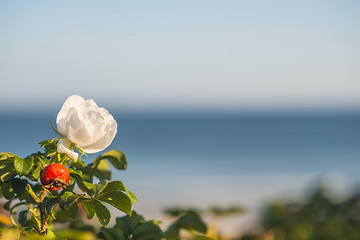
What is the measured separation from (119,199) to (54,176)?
14 cm

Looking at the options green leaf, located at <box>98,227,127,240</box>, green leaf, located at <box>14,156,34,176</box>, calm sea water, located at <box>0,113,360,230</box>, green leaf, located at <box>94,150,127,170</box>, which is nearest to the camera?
green leaf, located at <box>14,156,34,176</box>

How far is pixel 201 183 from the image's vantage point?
1853 centimetres

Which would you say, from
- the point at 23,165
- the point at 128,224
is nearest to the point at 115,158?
the point at 128,224

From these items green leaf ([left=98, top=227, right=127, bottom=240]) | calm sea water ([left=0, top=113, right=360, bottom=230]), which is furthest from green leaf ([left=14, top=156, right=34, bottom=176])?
calm sea water ([left=0, top=113, right=360, bottom=230])

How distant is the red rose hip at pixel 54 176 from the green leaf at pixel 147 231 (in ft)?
1.00

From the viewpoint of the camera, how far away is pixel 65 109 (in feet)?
3.47

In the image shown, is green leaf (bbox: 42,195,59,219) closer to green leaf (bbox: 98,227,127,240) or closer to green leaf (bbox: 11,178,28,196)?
green leaf (bbox: 11,178,28,196)

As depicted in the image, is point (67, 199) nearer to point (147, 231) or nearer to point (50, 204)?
point (50, 204)

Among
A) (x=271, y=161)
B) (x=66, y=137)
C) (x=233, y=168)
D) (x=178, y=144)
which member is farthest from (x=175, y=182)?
(x=66, y=137)

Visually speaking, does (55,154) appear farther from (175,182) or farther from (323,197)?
(175,182)

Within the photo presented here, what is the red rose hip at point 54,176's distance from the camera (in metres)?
0.91

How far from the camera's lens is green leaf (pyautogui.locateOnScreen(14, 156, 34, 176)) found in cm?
89

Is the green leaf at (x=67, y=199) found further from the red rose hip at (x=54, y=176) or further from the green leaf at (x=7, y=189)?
the green leaf at (x=7, y=189)

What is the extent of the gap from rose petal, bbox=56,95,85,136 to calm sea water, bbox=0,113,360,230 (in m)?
7.81
